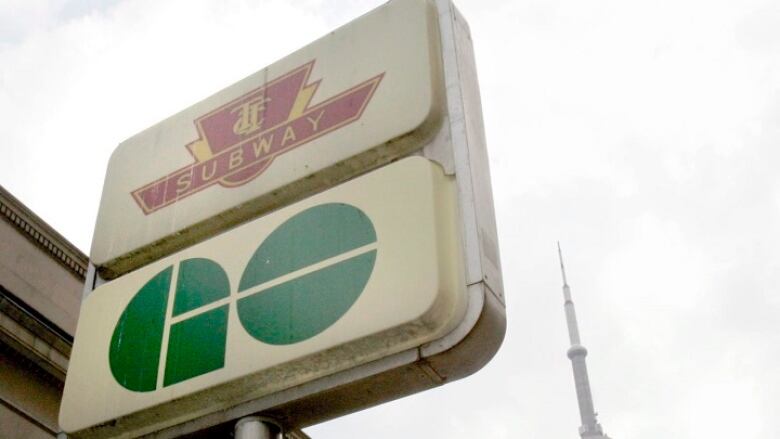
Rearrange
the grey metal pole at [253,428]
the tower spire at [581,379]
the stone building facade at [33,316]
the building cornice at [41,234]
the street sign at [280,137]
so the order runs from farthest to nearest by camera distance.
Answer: the tower spire at [581,379] → the building cornice at [41,234] → the stone building facade at [33,316] → the street sign at [280,137] → the grey metal pole at [253,428]

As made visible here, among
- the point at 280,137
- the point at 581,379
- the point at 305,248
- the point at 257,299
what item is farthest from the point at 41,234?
the point at 581,379

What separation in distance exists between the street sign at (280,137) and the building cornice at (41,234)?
20.8 ft

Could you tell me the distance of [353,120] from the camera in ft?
18.3

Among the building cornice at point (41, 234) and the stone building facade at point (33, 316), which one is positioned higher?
the building cornice at point (41, 234)

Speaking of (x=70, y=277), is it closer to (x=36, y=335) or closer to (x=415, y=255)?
(x=36, y=335)

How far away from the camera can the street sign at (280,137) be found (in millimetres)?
5461

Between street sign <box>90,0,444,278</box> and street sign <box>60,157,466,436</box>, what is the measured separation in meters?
0.23

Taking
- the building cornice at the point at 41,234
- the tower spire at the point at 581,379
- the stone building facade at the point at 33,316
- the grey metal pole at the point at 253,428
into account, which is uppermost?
the tower spire at the point at 581,379

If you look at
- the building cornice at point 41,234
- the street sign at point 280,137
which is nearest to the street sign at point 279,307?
the street sign at point 280,137

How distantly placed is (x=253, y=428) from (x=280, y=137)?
1.99 m

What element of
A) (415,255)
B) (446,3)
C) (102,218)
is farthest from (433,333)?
(102,218)

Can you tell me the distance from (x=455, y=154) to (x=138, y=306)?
2224 mm

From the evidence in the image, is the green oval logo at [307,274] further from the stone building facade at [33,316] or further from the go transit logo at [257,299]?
the stone building facade at [33,316]

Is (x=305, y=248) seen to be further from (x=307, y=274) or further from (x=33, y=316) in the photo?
(x=33, y=316)
